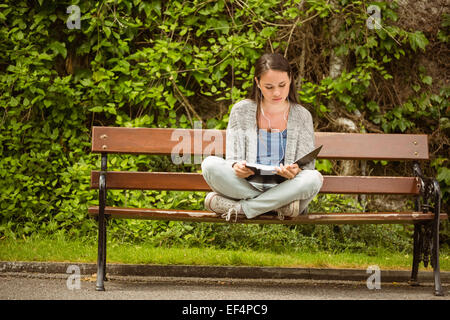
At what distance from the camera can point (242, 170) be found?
3391mm

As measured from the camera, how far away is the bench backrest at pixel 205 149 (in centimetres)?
414

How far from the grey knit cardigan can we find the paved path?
0.87 meters

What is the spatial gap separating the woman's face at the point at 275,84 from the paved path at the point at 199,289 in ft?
4.17

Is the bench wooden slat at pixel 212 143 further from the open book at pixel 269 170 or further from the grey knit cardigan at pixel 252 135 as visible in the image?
the open book at pixel 269 170

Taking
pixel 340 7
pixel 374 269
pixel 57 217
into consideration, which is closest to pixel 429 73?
pixel 340 7

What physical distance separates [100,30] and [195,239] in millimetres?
2477

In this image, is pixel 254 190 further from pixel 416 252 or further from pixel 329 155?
pixel 416 252

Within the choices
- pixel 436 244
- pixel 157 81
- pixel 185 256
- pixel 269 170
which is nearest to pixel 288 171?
pixel 269 170

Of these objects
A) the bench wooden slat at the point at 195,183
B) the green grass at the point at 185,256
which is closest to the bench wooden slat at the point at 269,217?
the bench wooden slat at the point at 195,183

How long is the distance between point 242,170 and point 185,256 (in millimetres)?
1565

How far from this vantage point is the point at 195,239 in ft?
17.6

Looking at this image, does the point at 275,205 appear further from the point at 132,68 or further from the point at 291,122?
the point at 132,68

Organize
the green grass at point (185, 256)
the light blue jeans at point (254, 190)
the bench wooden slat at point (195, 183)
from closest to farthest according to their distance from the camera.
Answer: the light blue jeans at point (254, 190)
the bench wooden slat at point (195, 183)
the green grass at point (185, 256)

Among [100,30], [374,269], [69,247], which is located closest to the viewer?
[374,269]
